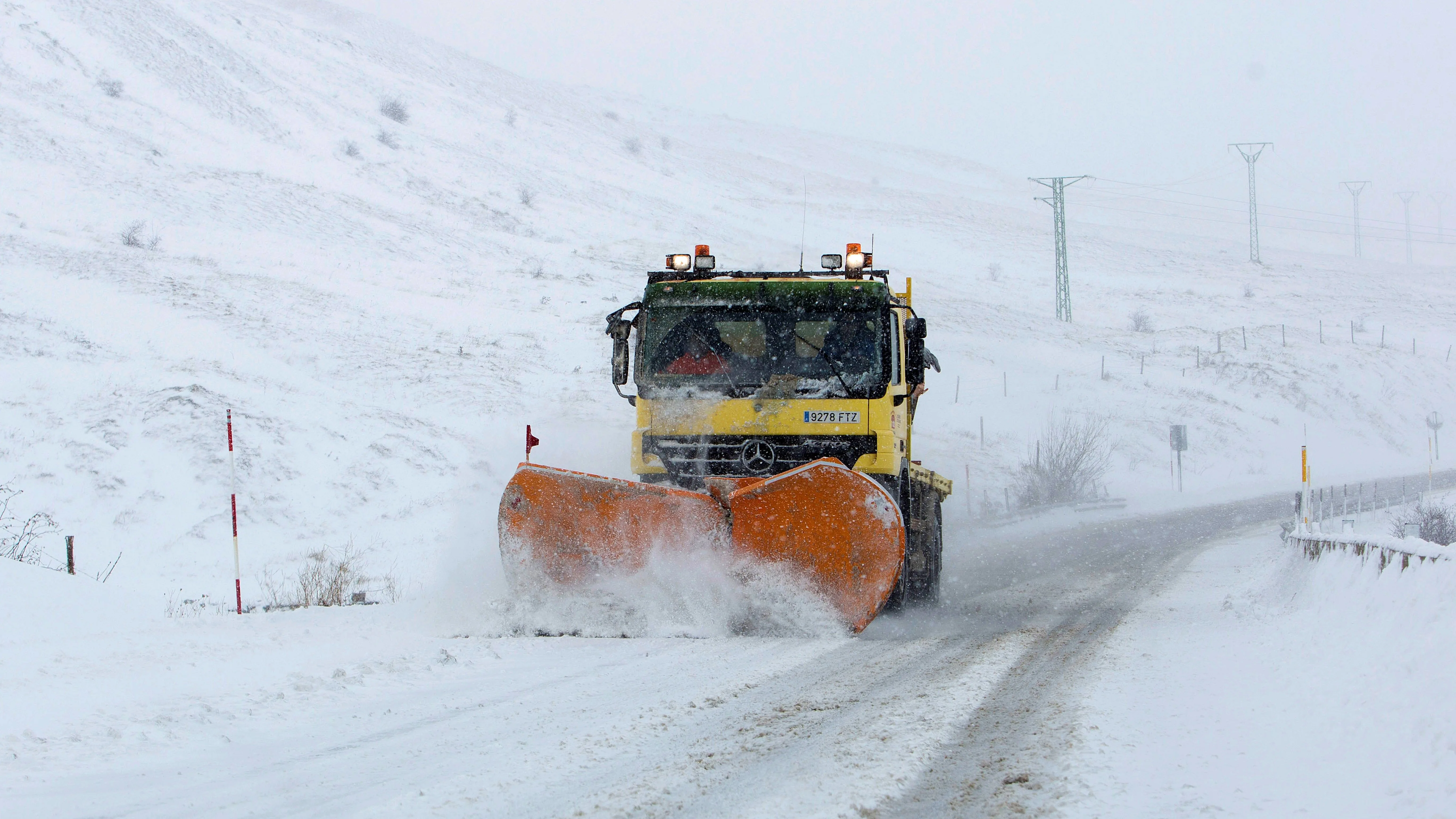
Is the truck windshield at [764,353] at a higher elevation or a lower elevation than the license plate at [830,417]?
higher

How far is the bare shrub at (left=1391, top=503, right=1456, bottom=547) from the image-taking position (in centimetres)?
1755

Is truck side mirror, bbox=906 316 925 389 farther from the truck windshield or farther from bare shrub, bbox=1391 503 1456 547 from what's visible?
bare shrub, bbox=1391 503 1456 547

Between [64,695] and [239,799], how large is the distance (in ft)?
6.88

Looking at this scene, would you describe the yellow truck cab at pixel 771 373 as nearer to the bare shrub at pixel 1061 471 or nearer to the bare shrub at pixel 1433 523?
the bare shrub at pixel 1433 523

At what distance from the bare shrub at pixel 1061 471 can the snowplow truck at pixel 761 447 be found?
17.8 metres

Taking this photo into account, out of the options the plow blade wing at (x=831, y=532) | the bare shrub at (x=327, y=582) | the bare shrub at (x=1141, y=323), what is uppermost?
the bare shrub at (x=1141, y=323)

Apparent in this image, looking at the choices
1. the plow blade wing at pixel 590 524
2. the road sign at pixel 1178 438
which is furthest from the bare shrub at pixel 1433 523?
the plow blade wing at pixel 590 524

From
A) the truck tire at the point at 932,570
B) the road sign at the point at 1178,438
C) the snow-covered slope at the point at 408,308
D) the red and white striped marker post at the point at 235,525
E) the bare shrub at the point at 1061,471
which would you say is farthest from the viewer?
the road sign at the point at 1178,438

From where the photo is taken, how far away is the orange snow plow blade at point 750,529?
23.7 ft

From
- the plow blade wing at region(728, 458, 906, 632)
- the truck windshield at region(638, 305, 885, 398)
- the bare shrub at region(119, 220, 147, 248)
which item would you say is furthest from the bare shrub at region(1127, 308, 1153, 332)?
the plow blade wing at region(728, 458, 906, 632)

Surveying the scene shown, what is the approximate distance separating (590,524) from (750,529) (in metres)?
1.07

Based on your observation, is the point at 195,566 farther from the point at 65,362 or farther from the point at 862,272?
the point at 862,272

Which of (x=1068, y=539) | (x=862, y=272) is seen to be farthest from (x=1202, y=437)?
(x=862, y=272)

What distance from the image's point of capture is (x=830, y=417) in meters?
8.06
